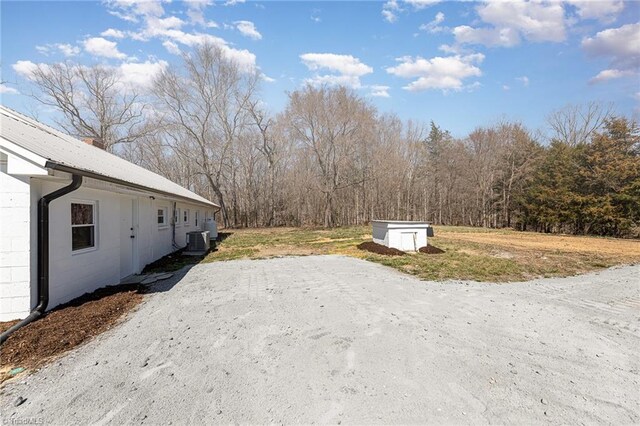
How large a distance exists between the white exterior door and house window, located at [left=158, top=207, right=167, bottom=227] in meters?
2.60

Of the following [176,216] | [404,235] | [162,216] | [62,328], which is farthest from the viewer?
[176,216]

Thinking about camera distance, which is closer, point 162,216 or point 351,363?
point 351,363

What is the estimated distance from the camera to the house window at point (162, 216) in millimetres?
10445

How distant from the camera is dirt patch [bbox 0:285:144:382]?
3.22 metres

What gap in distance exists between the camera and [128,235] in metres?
7.52

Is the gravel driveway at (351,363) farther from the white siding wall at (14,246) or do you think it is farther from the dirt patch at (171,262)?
the dirt patch at (171,262)

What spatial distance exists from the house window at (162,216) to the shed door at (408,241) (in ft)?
28.6

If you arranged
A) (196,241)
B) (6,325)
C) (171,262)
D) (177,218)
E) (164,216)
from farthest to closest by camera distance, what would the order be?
(177,218)
(196,241)
(164,216)
(171,262)
(6,325)

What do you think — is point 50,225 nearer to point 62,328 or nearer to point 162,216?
point 62,328

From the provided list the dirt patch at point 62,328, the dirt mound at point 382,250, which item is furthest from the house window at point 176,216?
the dirt mound at point 382,250

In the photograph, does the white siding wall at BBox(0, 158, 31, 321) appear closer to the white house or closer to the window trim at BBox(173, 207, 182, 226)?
the white house

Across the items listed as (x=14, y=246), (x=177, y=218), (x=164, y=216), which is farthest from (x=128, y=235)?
(x=177, y=218)

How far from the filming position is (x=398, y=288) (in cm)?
600

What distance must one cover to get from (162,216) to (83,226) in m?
5.43
